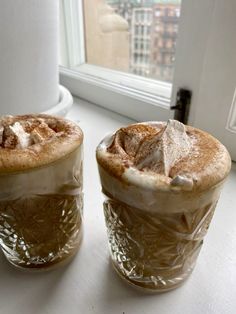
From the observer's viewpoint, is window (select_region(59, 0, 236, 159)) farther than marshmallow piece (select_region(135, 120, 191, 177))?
Yes

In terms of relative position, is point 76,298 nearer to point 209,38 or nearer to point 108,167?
point 108,167

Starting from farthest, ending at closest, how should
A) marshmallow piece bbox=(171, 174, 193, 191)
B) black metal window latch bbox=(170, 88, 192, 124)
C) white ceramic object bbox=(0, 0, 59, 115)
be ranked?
black metal window latch bbox=(170, 88, 192, 124)
white ceramic object bbox=(0, 0, 59, 115)
marshmallow piece bbox=(171, 174, 193, 191)

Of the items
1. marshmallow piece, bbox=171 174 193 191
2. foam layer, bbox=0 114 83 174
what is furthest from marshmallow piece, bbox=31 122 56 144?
marshmallow piece, bbox=171 174 193 191

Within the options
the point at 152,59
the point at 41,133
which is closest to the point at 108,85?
the point at 152,59

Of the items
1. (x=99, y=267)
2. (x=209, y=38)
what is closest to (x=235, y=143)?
(x=209, y=38)

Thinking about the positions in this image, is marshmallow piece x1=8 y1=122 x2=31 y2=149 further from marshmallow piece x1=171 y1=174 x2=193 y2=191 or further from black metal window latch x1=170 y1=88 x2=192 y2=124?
black metal window latch x1=170 y1=88 x2=192 y2=124

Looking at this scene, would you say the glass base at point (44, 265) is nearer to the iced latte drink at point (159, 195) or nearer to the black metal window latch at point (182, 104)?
the iced latte drink at point (159, 195)

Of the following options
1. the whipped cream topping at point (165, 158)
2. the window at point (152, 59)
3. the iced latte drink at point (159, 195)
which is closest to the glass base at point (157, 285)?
the iced latte drink at point (159, 195)

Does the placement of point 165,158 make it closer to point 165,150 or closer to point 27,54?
point 165,150
